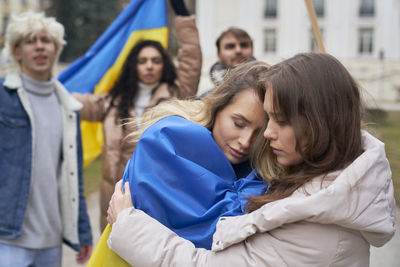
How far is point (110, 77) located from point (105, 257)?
8.79ft

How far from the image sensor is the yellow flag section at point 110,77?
14.3 ft

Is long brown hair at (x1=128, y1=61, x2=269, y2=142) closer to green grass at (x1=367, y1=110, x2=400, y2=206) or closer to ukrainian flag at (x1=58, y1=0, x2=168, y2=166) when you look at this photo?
ukrainian flag at (x1=58, y1=0, x2=168, y2=166)

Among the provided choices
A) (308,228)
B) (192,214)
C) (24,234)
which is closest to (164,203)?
(192,214)

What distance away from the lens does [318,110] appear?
1.61m

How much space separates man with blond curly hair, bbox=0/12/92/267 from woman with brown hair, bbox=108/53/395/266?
159cm

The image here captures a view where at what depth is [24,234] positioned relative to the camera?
125 inches

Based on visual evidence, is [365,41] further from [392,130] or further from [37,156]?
[37,156]

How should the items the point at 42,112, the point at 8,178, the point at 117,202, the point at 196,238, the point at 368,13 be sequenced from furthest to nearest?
the point at 368,13
the point at 42,112
the point at 8,178
the point at 117,202
the point at 196,238

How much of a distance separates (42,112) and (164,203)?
1.83 metres

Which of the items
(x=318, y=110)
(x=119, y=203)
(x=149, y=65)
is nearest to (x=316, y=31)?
(x=149, y=65)

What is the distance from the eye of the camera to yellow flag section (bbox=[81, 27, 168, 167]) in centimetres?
436

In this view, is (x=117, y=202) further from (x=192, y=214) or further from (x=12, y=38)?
(x=12, y=38)

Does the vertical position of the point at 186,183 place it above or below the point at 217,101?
below

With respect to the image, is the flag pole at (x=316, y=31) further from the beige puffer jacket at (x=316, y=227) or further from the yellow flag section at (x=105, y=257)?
the yellow flag section at (x=105, y=257)
